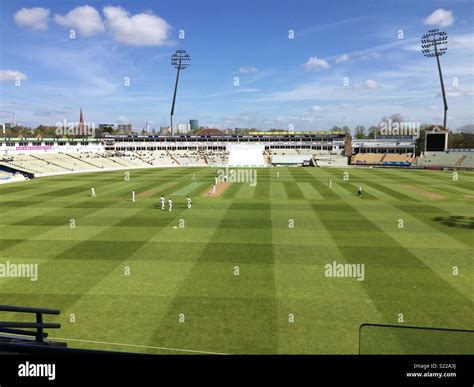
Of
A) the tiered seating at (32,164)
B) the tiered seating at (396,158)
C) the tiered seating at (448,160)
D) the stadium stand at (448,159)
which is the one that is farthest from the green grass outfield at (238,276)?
the tiered seating at (396,158)

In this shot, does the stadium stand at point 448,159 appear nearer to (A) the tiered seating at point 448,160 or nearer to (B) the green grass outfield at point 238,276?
(A) the tiered seating at point 448,160

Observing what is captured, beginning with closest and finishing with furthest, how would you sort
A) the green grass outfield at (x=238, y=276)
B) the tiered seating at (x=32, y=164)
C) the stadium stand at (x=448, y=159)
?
the green grass outfield at (x=238, y=276), the tiered seating at (x=32, y=164), the stadium stand at (x=448, y=159)

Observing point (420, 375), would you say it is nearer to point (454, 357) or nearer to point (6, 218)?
point (454, 357)

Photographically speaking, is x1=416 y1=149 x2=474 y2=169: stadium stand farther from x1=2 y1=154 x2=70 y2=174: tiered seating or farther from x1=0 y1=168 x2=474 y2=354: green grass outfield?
x1=2 y1=154 x2=70 y2=174: tiered seating

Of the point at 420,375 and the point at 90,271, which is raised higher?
the point at 420,375

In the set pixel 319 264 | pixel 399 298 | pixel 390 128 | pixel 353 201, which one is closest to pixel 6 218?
pixel 319 264

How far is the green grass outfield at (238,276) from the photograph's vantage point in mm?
11156

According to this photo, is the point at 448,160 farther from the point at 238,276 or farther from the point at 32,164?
the point at 32,164

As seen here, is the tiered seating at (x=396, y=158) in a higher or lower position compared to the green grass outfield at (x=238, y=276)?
higher

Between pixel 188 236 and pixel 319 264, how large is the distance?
8399mm

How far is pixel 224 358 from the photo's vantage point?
7.28 ft

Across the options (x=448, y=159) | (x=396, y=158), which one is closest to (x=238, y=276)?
(x=448, y=159)

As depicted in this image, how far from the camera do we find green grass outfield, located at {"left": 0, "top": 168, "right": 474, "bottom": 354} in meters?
11.2

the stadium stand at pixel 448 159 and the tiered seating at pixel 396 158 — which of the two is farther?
the tiered seating at pixel 396 158
